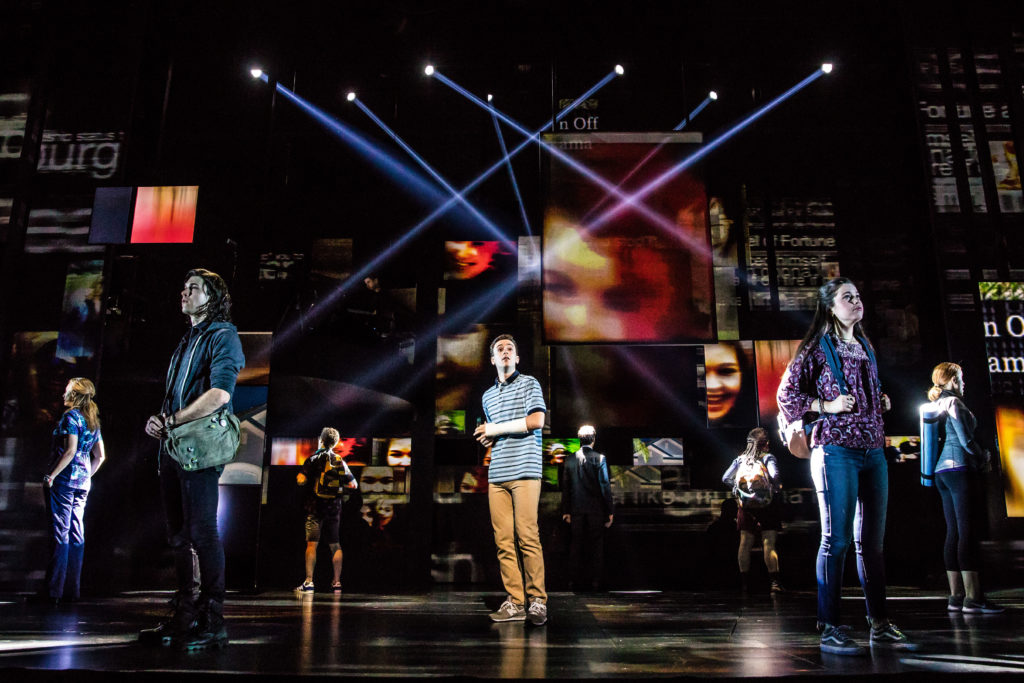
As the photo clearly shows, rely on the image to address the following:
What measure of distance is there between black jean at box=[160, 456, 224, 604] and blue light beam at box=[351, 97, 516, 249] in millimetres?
4762

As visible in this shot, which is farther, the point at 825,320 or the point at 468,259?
the point at 468,259

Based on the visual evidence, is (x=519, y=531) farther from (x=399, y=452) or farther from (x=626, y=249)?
(x=626, y=249)

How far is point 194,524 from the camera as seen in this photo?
9.36 feet

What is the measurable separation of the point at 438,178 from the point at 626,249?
232 cm

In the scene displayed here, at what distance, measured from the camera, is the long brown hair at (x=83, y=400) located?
5.01m

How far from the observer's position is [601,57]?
7191 mm

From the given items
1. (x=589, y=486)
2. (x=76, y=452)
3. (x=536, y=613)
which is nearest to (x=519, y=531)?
(x=536, y=613)

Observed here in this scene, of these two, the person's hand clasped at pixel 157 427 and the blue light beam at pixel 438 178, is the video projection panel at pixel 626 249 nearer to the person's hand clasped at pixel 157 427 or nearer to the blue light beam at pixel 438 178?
the blue light beam at pixel 438 178

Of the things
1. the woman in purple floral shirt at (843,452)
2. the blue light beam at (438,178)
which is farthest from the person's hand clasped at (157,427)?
A: the blue light beam at (438,178)

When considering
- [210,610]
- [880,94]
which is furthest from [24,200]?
[880,94]

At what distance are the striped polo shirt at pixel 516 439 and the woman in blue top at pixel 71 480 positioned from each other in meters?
3.34

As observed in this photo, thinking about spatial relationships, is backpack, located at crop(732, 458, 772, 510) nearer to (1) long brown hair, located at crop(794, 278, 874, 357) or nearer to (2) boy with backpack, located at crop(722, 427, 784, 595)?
(2) boy with backpack, located at crop(722, 427, 784, 595)

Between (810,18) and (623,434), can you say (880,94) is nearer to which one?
(810,18)

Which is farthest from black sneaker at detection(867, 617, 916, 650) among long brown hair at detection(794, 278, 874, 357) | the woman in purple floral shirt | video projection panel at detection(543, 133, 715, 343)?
video projection panel at detection(543, 133, 715, 343)
